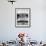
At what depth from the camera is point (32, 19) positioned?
545cm

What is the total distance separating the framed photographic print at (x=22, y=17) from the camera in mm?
5441

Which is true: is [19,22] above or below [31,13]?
below

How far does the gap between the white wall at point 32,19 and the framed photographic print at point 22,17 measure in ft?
0.40

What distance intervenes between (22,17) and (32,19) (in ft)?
1.35

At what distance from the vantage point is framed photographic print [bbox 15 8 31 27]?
17.9 ft

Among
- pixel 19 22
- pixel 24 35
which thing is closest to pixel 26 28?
pixel 19 22

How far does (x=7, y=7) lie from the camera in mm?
5457

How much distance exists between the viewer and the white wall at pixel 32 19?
5.43 metres

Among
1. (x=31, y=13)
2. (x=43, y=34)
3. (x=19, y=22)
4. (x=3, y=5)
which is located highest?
(x=3, y=5)

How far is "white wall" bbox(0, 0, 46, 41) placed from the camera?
17.8 ft

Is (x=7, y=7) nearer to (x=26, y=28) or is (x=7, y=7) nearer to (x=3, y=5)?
(x=3, y=5)

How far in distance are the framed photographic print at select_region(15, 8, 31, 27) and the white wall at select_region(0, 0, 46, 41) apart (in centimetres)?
12

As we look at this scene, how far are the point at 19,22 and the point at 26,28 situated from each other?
37 centimetres

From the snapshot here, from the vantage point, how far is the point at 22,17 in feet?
18.0
